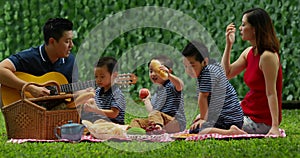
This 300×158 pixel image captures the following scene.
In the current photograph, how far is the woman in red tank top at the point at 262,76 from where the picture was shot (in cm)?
471

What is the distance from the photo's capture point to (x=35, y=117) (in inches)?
181

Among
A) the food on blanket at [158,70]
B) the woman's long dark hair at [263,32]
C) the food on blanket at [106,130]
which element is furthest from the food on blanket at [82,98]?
the woman's long dark hair at [263,32]

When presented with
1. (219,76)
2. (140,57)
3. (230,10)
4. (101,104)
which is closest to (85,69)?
(140,57)

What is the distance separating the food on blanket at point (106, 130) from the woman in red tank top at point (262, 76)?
2.87ft

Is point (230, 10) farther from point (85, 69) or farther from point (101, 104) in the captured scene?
point (101, 104)

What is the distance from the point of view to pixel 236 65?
5227 mm

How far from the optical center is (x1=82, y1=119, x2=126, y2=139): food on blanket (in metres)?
4.67

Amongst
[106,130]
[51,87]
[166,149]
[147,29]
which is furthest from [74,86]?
[147,29]

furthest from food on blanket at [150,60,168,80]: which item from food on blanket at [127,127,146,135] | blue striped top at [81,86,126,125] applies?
food on blanket at [127,127,146,135]

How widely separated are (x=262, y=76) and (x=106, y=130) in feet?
3.67

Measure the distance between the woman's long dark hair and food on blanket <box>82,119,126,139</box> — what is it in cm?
109

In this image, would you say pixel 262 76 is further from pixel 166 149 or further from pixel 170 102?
pixel 166 149

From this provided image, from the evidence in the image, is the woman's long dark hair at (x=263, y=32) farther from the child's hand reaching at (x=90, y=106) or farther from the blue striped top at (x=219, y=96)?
the child's hand reaching at (x=90, y=106)

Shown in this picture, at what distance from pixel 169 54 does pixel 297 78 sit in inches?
53.8
